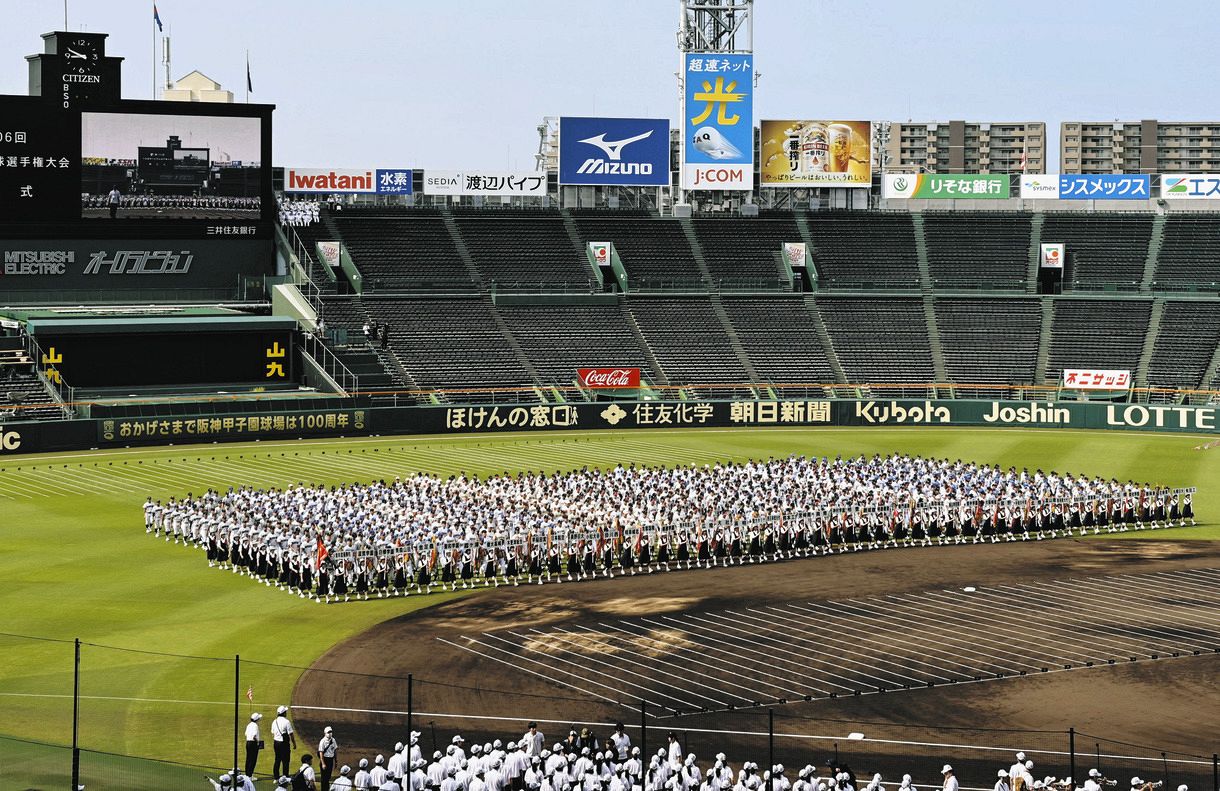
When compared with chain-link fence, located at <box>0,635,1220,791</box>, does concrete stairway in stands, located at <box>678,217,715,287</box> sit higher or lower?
higher

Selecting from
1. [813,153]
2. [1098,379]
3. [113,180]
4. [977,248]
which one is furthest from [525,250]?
[1098,379]

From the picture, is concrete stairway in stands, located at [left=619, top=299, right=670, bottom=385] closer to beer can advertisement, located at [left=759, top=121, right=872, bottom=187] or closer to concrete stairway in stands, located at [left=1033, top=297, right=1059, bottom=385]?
beer can advertisement, located at [left=759, top=121, right=872, bottom=187]

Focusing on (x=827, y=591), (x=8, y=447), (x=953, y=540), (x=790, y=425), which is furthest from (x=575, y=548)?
(x=790, y=425)

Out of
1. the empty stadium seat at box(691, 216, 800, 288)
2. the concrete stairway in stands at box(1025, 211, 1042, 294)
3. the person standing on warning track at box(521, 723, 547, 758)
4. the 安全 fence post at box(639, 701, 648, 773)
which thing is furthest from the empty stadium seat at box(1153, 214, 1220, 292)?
the person standing on warning track at box(521, 723, 547, 758)

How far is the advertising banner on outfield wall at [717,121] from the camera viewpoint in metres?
83.0

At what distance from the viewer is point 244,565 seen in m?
35.8

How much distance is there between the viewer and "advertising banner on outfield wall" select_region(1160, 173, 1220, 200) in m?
86.1

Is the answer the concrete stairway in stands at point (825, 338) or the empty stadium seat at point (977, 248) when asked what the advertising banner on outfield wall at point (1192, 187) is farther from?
the concrete stairway in stands at point (825, 338)

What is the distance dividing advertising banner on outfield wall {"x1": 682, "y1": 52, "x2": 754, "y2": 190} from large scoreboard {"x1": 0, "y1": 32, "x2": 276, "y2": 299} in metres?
24.7

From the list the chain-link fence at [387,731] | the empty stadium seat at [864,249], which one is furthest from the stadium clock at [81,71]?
the chain-link fence at [387,731]

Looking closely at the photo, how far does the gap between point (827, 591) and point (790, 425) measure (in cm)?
3672

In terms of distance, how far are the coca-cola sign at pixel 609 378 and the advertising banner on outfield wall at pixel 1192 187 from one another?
120ft

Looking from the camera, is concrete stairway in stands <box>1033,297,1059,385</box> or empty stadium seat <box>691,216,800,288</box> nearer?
concrete stairway in stands <box>1033,297,1059,385</box>

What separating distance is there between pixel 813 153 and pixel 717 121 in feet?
21.6
